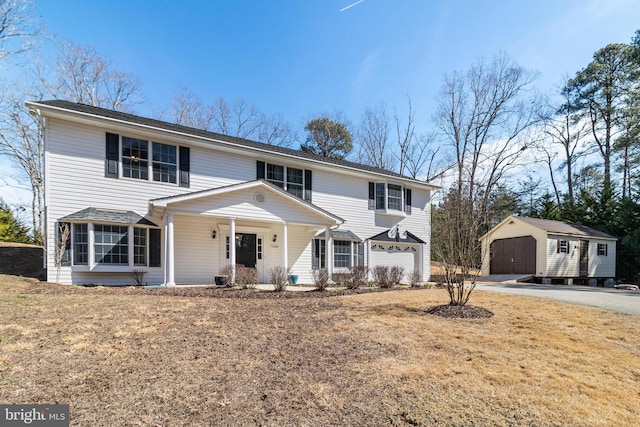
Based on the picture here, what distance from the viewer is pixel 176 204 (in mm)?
10125

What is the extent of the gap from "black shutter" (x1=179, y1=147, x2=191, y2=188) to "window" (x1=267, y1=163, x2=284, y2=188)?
3290mm

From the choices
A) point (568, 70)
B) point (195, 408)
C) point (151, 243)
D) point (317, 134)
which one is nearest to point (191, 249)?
point (151, 243)

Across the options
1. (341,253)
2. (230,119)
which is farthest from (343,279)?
(230,119)

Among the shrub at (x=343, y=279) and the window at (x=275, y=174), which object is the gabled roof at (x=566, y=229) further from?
the window at (x=275, y=174)

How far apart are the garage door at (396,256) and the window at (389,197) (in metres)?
1.98

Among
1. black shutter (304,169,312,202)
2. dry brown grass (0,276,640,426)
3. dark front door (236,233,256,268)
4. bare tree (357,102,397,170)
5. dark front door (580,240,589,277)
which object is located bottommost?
dark front door (580,240,589,277)

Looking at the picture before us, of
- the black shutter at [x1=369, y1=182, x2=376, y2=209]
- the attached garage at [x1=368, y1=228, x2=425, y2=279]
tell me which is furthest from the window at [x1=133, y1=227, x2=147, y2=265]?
the black shutter at [x1=369, y1=182, x2=376, y2=209]

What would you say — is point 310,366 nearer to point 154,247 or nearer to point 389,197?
point 154,247

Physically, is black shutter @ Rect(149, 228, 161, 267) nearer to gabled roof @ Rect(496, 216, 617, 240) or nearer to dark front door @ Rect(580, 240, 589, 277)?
gabled roof @ Rect(496, 216, 617, 240)

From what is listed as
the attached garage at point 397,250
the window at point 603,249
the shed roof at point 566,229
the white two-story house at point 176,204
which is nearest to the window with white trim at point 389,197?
the white two-story house at point 176,204

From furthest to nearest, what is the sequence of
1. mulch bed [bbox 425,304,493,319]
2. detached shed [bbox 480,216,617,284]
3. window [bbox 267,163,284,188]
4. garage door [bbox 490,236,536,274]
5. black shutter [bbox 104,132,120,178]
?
garage door [bbox 490,236,536,274], detached shed [bbox 480,216,617,284], window [bbox 267,163,284,188], black shutter [bbox 104,132,120,178], mulch bed [bbox 425,304,493,319]

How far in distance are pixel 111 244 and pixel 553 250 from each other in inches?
920

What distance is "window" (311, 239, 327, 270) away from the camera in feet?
47.2

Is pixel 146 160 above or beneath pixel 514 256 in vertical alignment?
above
